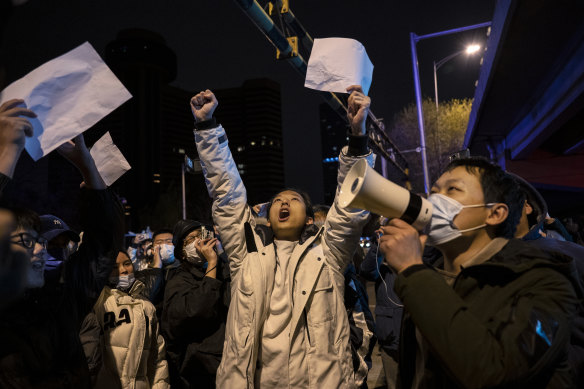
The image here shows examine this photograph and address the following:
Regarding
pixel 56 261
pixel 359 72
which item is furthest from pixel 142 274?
pixel 359 72

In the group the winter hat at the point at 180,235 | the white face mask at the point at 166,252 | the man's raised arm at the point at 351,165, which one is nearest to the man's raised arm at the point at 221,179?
the man's raised arm at the point at 351,165

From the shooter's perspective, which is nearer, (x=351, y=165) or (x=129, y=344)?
(x=351, y=165)

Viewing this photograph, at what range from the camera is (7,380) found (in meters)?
1.81

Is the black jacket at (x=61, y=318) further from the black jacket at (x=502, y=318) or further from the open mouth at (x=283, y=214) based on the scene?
the black jacket at (x=502, y=318)

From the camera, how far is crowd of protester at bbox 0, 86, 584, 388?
1407 mm

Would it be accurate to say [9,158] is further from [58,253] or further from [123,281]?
[123,281]

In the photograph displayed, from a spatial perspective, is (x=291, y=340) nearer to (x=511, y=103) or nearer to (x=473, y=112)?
(x=511, y=103)

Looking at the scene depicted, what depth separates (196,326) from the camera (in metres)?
3.19

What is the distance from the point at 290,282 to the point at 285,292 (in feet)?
0.24

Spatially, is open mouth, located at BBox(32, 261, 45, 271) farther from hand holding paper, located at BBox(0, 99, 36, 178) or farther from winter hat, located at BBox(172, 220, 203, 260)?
winter hat, located at BBox(172, 220, 203, 260)

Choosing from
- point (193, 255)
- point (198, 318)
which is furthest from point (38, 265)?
point (193, 255)

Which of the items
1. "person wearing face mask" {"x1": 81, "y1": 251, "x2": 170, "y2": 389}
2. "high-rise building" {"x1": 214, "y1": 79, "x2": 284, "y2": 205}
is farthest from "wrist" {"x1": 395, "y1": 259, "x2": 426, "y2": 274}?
"high-rise building" {"x1": 214, "y1": 79, "x2": 284, "y2": 205}

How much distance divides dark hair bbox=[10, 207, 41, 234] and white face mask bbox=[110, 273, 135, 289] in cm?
166

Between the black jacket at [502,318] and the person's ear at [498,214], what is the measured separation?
0.20m
